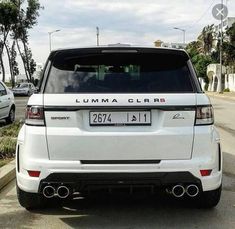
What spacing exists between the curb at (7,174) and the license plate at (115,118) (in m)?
2.71

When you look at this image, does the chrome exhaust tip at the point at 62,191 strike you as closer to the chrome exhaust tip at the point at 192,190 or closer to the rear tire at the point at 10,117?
the chrome exhaust tip at the point at 192,190

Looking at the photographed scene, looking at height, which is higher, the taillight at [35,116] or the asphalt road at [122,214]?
the taillight at [35,116]

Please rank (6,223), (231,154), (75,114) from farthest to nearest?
(231,154), (6,223), (75,114)

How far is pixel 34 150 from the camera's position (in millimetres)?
5266

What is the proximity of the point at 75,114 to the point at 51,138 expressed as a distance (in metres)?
0.32

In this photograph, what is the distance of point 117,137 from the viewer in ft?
16.9

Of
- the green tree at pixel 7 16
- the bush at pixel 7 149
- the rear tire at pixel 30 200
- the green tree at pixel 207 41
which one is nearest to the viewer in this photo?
the rear tire at pixel 30 200

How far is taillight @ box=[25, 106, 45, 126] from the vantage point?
5230 mm

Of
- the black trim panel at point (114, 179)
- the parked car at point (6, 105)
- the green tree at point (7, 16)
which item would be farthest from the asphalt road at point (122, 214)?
the green tree at point (7, 16)

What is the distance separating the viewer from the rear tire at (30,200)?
18.7 feet

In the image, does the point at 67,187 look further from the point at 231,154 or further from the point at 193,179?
the point at 231,154

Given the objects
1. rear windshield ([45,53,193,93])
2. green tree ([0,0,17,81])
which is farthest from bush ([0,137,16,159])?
green tree ([0,0,17,81])

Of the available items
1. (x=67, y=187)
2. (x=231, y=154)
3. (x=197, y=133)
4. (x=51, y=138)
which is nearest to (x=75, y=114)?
(x=51, y=138)

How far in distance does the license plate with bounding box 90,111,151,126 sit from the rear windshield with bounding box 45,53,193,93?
227mm
